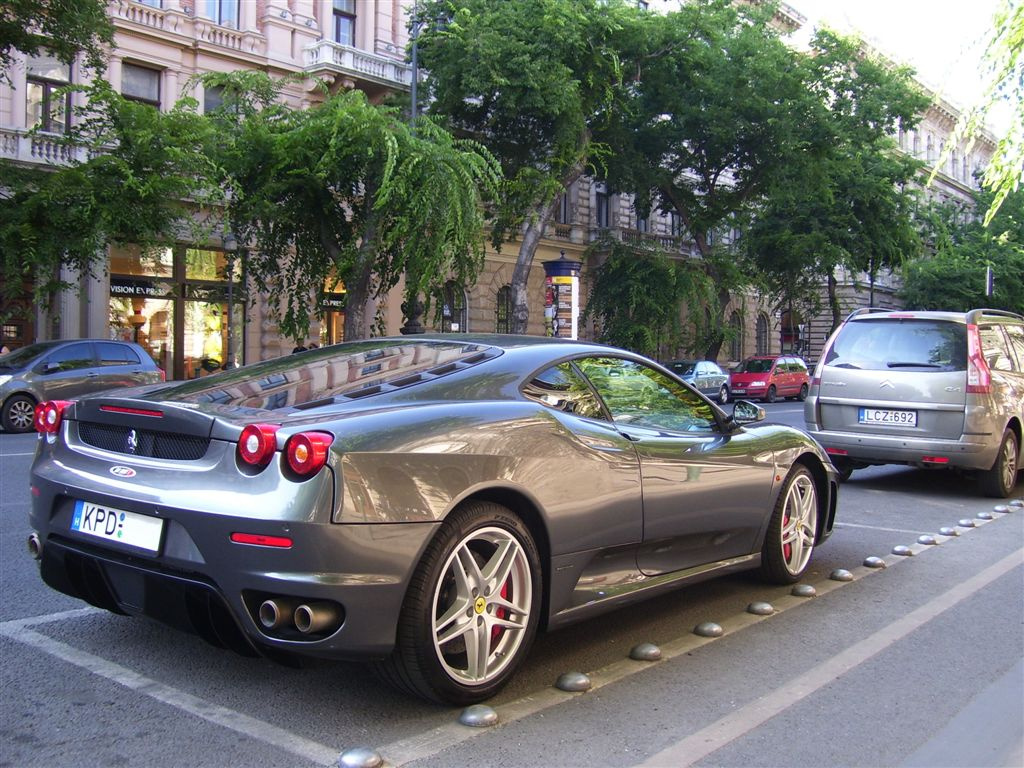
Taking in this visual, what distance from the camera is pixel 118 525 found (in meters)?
3.41

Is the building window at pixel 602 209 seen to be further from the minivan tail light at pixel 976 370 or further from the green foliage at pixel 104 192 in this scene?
the minivan tail light at pixel 976 370

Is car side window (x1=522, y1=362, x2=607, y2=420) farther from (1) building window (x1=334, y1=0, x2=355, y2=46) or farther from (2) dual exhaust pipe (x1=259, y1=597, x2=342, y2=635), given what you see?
(1) building window (x1=334, y1=0, x2=355, y2=46)

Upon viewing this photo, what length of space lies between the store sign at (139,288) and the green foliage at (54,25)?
7762 mm

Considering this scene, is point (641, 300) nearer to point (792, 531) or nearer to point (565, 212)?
point (565, 212)

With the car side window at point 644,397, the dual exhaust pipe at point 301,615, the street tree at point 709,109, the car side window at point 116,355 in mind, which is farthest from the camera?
the street tree at point 709,109

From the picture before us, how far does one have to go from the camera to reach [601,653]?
4.20m

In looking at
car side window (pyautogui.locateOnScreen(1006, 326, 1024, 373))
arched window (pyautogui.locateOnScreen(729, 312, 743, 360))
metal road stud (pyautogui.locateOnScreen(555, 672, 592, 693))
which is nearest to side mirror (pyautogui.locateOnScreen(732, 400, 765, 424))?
metal road stud (pyautogui.locateOnScreen(555, 672, 592, 693))

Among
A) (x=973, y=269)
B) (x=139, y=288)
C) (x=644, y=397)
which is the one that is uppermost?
(x=973, y=269)

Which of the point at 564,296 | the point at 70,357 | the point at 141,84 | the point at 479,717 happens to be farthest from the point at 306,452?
the point at 141,84

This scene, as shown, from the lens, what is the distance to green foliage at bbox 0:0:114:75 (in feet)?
51.7

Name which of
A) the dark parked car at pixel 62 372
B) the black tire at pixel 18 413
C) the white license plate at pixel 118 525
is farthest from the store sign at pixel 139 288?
the white license plate at pixel 118 525

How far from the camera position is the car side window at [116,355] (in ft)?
54.1

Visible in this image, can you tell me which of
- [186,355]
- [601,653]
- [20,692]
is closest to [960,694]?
[601,653]

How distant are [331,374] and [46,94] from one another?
22861mm
